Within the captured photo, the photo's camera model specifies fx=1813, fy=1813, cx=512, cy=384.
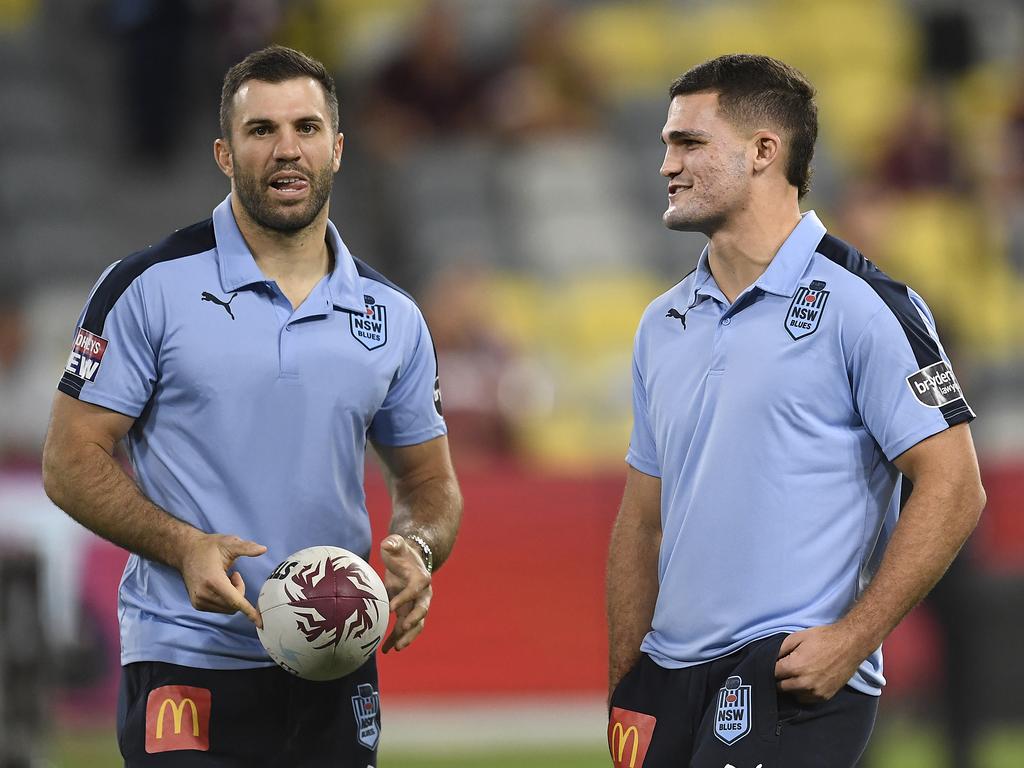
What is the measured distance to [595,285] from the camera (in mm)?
14688

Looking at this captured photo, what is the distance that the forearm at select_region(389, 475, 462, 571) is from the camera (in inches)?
210

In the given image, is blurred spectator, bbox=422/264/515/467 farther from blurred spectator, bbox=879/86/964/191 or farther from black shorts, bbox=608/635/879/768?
black shorts, bbox=608/635/879/768

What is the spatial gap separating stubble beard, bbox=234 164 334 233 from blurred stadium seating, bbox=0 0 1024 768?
544 centimetres

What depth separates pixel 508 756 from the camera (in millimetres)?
10688

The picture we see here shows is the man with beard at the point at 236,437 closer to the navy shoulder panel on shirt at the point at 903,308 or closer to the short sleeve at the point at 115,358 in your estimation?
the short sleeve at the point at 115,358

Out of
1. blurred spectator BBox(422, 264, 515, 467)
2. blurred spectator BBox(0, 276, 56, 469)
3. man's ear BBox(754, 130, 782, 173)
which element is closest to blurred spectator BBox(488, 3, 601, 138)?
blurred spectator BBox(422, 264, 515, 467)

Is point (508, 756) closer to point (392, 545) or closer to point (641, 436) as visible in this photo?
point (641, 436)

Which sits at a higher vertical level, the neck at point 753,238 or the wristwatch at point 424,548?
the neck at point 753,238

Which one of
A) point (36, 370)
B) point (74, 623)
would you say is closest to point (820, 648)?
point (74, 623)

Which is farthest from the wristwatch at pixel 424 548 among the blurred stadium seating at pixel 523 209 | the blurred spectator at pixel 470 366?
the blurred spectator at pixel 470 366

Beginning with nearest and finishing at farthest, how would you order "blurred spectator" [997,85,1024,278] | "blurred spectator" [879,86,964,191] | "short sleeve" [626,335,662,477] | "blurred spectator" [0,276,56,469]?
1. "short sleeve" [626,335,662,477]
2. "blurred spectator" [0,276,56,469]
3. "blurred spectator" [879,86,964,191]
4. "blurred spectator" [997,85,1024,278]

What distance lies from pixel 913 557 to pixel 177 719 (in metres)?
2.02

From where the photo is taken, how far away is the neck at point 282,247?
521 cm

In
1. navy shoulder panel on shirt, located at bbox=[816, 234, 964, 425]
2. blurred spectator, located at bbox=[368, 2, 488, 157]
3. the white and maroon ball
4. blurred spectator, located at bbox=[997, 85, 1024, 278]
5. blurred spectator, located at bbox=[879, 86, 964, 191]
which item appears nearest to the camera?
navy shoulder panel on shirt, located at bbox=[816, 234, 964, 425]
